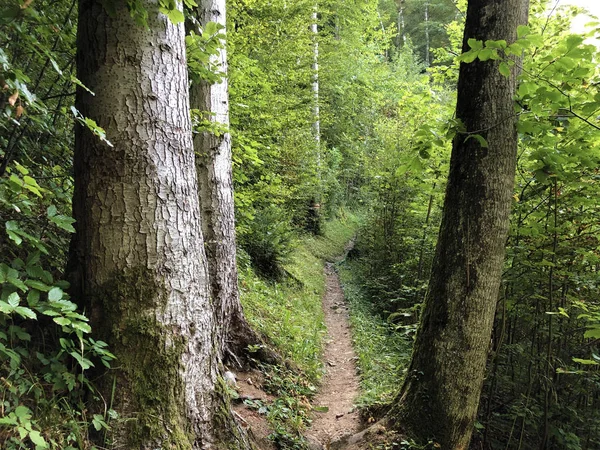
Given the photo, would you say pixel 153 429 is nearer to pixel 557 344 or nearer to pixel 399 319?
pixel 557 344

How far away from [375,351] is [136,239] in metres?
6.13

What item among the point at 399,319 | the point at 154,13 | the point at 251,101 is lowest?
the point at 399,319

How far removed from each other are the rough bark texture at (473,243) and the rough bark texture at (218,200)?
90.6 inches

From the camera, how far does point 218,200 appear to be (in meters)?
4.38

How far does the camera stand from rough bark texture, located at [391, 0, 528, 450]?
3.18 metres

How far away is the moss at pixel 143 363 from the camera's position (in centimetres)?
220

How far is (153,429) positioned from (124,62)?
2267mm

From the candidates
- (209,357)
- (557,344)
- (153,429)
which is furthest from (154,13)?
(557,344)

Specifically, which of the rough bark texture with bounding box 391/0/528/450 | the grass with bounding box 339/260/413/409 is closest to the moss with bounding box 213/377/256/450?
the rough bark texture with bounding box 391/0/528/450

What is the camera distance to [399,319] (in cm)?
951

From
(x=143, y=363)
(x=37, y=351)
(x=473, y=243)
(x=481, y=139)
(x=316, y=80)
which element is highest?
(x=316, y=80)

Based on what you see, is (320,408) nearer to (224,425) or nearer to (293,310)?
(224,425)

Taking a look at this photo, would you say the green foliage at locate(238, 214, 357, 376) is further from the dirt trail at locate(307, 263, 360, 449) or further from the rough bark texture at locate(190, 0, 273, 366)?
the rough bark texture at locate(190, 0, 273, 366)

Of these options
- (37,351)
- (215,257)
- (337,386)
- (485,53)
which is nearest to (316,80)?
(215,257)
